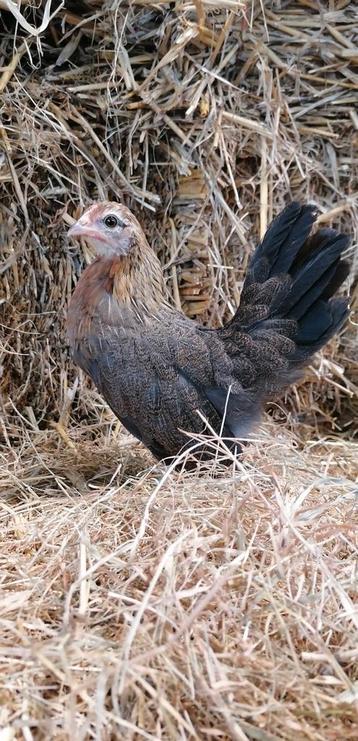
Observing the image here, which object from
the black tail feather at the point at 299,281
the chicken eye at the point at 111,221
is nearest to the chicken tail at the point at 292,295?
the black tail feather at the point at 299,281

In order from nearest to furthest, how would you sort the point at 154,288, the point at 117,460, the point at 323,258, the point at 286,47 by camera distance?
1. the point at 323,258
2. the point at 154,288
3. the point at 117,460
4. the point at 286,47

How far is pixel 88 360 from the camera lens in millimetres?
2789

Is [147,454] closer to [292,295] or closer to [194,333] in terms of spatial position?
[194,333]

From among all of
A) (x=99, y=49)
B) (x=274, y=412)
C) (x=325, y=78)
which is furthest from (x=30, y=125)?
(x=274, y=412)

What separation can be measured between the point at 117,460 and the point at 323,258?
1207 millimetres

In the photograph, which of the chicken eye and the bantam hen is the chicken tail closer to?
the bantam hen

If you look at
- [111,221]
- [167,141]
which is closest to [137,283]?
[111,221]

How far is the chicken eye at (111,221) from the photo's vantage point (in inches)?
108

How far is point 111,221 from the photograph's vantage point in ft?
9.03

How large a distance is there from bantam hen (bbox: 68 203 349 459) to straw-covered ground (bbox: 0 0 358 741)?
222mm

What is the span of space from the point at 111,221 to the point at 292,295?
746 mm

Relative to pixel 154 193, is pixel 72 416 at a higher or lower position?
lower

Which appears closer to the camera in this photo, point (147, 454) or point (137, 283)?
point (137, 283)

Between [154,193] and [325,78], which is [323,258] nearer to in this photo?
[154,193]
